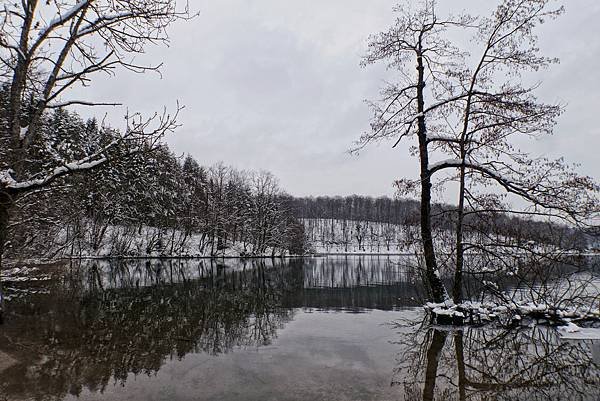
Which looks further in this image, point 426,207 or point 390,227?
point 390,227

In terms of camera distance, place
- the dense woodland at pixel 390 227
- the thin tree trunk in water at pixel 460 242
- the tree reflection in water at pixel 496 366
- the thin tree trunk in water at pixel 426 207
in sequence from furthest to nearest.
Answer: the thin tree trunk in water at pixel 426 207, the thin tree trunk in water at pixel 460 242, the dense woodland at pixel 390 227, the tree reflection in water at pixel 496 366

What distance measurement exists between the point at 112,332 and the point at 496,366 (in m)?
9.74

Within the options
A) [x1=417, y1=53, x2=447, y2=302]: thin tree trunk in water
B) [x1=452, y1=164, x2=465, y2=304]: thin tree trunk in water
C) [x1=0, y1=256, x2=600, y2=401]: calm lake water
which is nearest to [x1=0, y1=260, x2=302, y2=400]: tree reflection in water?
[x1=0, y1=256, x2=600, y2=401]: calm lake water

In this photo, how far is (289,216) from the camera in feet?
266

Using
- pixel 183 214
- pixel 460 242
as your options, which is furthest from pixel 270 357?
pixel 183 214

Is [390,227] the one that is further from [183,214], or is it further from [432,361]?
[432,361]

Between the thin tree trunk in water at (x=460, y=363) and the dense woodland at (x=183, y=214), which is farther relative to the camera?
the dense woodland at (x=183, y=214)

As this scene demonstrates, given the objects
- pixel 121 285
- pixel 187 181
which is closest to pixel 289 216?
pixel 187 181

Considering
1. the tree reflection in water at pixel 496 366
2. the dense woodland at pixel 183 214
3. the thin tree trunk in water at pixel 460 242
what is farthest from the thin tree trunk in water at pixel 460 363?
the dense woodland at pixel 183 214

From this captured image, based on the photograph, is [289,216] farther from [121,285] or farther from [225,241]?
[121,285]

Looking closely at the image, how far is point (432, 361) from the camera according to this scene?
8117 millimetres

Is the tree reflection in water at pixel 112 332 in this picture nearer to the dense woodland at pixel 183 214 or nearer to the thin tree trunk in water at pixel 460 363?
the thin tree trunk in water at pixel 460 363

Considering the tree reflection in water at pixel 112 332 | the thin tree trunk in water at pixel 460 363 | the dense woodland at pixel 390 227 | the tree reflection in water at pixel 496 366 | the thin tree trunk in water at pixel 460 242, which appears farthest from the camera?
the thin tree trunk in water at pixel 460 242

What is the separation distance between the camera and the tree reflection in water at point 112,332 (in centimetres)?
688
